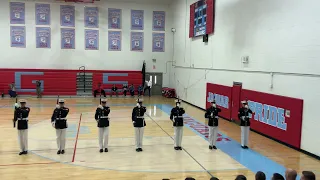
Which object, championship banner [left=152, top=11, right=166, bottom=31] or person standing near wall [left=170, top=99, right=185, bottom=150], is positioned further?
championship banner [left=152, top=11, right=166, bottom=31]

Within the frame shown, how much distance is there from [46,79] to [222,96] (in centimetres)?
1544

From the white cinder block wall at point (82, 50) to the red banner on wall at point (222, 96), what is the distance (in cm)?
1035

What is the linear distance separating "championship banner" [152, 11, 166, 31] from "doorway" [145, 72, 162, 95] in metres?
4.18

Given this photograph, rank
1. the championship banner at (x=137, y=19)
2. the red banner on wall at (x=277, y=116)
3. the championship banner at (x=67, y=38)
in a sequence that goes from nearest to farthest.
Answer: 1. the red banner on wall at (x=277, y=116)
2. the championship banner at (x=67, y=38)
3. the championship banner at (x=137, y=19)

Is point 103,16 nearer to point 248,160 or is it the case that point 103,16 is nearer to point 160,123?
point 160,123

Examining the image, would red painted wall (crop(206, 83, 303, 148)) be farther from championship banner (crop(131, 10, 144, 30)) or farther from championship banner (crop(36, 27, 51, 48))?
championship banner (crop(36, 27, 51, 48))

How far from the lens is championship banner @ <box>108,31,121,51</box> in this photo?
85.5 ft

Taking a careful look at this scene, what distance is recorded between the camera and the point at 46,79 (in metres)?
24.8

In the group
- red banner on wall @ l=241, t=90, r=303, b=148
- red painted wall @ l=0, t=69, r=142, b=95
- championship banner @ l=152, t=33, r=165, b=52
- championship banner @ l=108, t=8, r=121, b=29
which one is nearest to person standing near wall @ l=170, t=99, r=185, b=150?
red banner on wall @ l=241, t=90, r=303, b=148

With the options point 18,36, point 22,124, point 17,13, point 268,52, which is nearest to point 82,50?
point 18,36

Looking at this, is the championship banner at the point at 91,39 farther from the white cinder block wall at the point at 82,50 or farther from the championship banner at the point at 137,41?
the championship banner at the point at 137,41

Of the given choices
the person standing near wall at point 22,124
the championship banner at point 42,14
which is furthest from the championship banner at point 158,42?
the person standing near wall at point 22,124

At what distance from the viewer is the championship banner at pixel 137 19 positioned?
26.4 metres

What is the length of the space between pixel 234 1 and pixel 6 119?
13.2m
